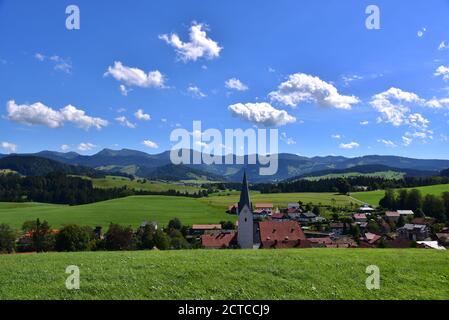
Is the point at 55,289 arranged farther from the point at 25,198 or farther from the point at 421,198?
the point at 25,198

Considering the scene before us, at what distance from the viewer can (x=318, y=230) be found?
11625 centimetres

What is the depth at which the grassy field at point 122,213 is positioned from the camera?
376 ft

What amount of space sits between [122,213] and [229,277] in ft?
385

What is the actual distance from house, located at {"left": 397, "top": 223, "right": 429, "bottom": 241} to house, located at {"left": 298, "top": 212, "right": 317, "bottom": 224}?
30415 millimetres

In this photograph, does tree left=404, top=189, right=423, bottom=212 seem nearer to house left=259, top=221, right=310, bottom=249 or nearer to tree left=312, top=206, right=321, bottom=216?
tree left=312, top=206, right=321, bottom=216

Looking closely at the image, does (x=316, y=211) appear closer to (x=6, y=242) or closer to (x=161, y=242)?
(x=161, y=242)

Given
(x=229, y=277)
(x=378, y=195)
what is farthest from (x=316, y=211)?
(x=229, y=277)

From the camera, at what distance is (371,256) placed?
854 inches

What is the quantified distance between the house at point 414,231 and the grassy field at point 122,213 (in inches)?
1976

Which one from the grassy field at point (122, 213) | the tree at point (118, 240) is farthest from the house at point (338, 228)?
the tree at point (118, 240)

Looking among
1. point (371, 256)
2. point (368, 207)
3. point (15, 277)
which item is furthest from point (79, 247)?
point (368, 207)

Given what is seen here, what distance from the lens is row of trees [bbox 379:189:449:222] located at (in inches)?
4845

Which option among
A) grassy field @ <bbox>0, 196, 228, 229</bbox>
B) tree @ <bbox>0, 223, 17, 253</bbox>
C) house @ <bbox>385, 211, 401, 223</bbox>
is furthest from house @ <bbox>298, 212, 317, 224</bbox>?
tree @ <bbox>0, 223, 17, 253</bbox>
